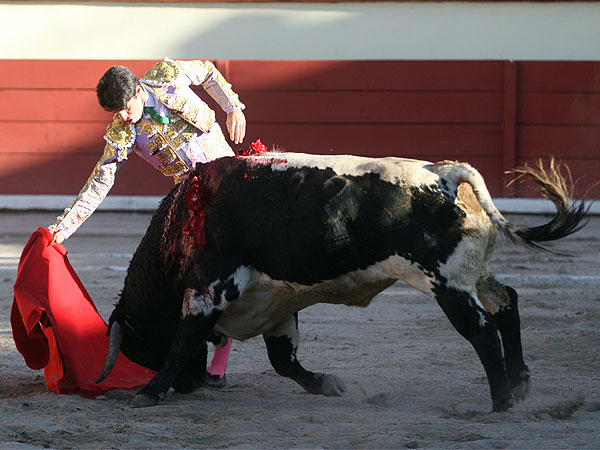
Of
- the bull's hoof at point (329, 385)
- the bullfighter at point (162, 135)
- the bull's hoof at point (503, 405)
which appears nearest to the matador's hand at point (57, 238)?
the bullfighter at point (162, 135)

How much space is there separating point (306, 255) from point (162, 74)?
90 cm

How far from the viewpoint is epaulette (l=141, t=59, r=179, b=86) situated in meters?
3.15

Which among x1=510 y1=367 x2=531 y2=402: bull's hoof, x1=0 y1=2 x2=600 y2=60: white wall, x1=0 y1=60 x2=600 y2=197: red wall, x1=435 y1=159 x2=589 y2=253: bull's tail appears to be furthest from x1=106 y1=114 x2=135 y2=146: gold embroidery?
x1=0 y1=2 x2=600 y2=60: white wall

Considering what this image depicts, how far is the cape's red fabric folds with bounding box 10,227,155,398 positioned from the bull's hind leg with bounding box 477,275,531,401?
1.11m

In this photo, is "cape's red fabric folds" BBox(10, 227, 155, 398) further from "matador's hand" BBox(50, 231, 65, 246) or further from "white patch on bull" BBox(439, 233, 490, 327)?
"white patch on bull" BBox(439, 233, 490, 327)

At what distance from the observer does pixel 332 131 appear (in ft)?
24.6

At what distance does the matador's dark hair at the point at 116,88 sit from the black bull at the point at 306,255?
308 mm

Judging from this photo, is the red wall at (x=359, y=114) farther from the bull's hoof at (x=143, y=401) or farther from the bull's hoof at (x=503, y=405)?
the bull's hoof at (x=503, y=405)

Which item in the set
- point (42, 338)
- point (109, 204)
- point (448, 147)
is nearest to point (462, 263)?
point (42, 338)

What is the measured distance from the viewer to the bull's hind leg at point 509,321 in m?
2.66

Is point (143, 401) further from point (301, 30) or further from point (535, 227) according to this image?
point (301, 30)

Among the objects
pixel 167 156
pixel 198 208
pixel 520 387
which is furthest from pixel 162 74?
pixel 520 387

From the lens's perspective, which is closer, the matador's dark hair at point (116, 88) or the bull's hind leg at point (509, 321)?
the bull's hind leg at point (509, 321)

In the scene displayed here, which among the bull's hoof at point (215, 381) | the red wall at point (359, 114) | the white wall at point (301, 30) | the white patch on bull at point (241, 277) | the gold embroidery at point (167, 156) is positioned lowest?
the bull's hoof at point (215, 381)
